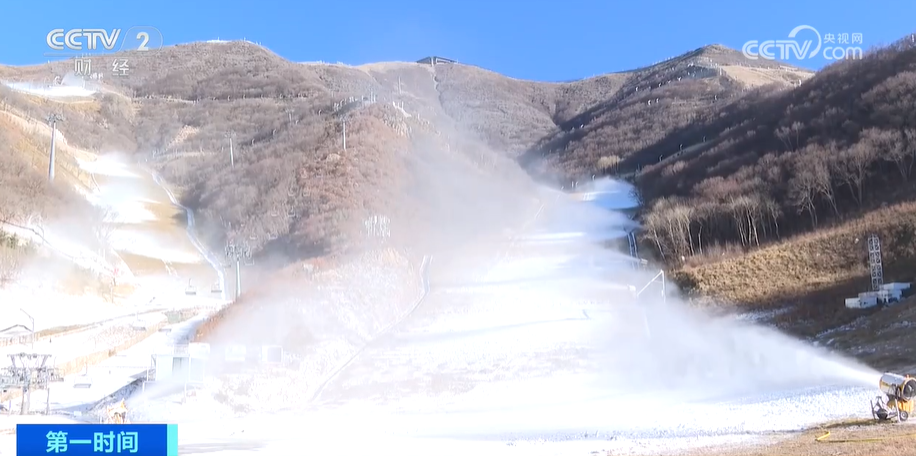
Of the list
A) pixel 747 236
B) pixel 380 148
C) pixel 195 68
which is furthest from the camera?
pixel 195 68

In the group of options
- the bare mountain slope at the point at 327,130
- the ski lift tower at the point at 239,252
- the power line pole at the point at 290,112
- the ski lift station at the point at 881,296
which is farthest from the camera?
the power line pole at the point at 290,112

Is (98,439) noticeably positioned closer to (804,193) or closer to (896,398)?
(896,398)

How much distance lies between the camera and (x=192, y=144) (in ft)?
293

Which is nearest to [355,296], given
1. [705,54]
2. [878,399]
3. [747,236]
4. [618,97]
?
[878,399]

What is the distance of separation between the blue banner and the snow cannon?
11959 millimetres

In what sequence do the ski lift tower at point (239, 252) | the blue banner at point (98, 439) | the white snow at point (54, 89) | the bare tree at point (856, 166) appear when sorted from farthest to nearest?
the white snow at point (54, 89)
the ski lift tower at point (239, 252)
the bare tree at point (856, 166)
the blue banner at point (98, 439)

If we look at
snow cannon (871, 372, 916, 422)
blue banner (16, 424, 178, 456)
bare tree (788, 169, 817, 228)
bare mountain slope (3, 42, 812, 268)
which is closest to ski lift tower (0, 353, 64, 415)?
blue banner (16, 424, 178, 456)

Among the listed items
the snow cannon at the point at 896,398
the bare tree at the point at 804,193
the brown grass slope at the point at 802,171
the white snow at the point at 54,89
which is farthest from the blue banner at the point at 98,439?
the white snow at the point at 54,89

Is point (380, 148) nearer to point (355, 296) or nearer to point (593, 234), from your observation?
point (593, 234)

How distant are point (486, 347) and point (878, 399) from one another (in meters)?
15.7

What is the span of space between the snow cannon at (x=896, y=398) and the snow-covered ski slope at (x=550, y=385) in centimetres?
111

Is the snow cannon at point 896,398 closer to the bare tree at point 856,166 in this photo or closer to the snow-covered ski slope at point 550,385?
the snow-covered ski slope at point 550,385

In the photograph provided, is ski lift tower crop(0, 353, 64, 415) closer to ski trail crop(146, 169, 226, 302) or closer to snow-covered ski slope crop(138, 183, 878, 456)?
snow-covered ski slope crop(138, 183, 878, 456)

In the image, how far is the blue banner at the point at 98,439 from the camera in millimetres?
6680
